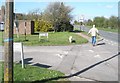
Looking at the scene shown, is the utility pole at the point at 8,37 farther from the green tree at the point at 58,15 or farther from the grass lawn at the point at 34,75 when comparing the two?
the green tree at the point at 58,15

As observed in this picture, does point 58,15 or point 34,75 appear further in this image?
point 58,15

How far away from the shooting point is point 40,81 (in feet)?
24.8

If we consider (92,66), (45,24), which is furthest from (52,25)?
(92,66)

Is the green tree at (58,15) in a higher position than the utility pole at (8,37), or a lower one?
higher

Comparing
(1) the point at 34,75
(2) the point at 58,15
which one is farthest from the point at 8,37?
(2) the point at 58,15

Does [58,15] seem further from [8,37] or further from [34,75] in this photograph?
[8,37]

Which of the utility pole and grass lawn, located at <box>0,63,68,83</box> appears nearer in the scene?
the utility pole

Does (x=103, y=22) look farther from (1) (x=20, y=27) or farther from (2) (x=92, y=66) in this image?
(2) (x=92, y=66)

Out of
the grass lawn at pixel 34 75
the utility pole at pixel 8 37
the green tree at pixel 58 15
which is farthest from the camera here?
the green tree at pixel 58 15

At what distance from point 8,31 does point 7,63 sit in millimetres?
722

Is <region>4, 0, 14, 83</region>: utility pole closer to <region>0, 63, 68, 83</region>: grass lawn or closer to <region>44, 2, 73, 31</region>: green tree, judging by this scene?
<region>0, 63, 68, 83</region>: grass lawn

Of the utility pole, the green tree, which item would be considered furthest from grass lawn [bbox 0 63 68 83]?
the green tree

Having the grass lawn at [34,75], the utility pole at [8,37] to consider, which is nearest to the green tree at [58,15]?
the grass lawn at [34,75]

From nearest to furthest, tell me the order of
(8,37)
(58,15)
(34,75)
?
(8,37) → (34,75) → (58,15)
